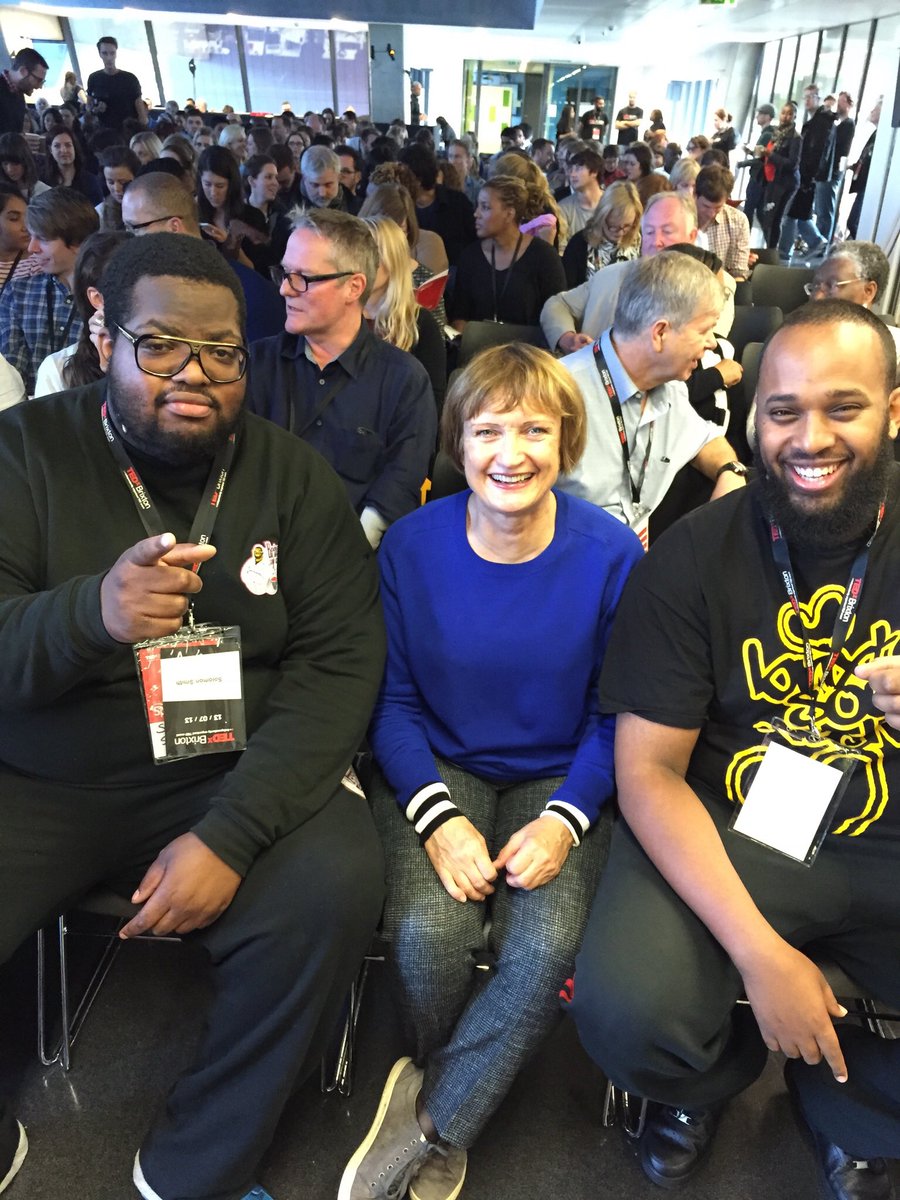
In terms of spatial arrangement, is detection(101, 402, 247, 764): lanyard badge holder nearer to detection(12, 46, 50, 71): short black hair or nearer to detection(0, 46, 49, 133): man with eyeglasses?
detection(0, 46, 49, 133): man with eyeglasses

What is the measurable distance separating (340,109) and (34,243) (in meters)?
22.3

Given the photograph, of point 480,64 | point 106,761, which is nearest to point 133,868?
point 106,761

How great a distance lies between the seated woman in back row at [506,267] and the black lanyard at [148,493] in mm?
3114

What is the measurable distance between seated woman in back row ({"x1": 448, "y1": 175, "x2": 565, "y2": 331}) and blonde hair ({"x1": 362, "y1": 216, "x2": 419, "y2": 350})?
3.78 feet

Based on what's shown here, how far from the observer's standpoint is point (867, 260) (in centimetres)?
343

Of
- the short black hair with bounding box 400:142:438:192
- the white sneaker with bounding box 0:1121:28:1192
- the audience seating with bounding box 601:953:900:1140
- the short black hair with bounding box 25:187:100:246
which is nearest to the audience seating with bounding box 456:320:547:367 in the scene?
the short black hair with bounding box 25:187:100:246

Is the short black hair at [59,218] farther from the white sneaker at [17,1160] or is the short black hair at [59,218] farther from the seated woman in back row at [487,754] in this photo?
the white sneaker at [17,1160]

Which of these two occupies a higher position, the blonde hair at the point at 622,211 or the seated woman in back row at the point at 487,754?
the blonde hair at the point at 622,211

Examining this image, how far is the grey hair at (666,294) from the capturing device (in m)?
2.22

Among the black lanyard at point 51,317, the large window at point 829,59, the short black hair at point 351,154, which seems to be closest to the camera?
the black lanyard at point 51,317

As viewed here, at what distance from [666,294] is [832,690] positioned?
4.07ft

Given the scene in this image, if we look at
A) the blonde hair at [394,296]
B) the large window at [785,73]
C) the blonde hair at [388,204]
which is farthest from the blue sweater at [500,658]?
the large window at [785,73]

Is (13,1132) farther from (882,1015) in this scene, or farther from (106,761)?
Answer: (882,1015)

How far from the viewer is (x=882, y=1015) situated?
1.52 m
